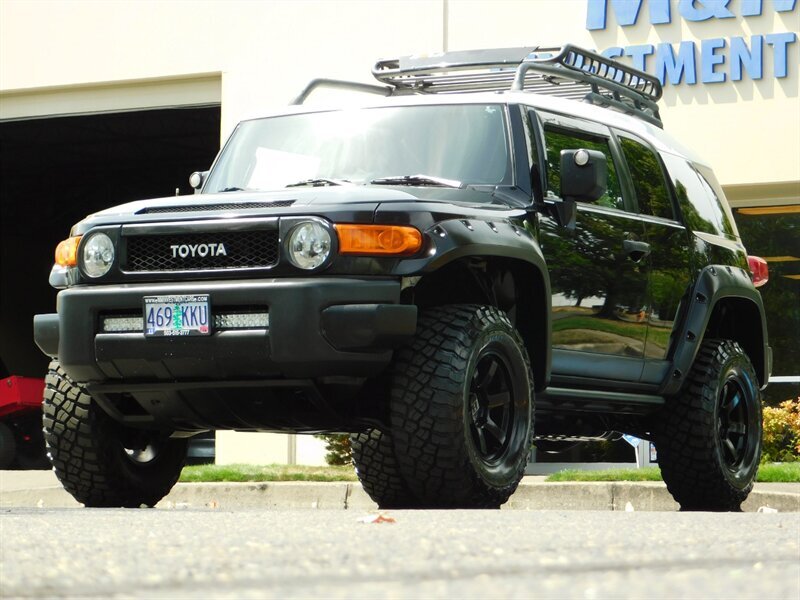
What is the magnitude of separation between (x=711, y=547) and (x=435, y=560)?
2.84 ft

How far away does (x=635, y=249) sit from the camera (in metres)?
7.84

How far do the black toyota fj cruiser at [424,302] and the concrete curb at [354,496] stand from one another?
1856mm

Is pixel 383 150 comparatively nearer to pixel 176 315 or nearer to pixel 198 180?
pixel 198 180

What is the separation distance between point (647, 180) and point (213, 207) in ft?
9.28

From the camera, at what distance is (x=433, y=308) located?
6.47 m

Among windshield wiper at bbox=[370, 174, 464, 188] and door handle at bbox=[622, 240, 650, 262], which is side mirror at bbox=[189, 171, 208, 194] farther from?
door handle at bbox=[622, 240, 650, 262]

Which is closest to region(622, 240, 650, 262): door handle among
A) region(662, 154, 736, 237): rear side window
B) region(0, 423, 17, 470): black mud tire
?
region(662, 154, 736, 237): rear side window

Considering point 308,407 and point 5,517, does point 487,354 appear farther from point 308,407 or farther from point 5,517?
point 5,517

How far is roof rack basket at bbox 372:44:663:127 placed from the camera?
862 centimetres

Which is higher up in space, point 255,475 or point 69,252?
point 69,252

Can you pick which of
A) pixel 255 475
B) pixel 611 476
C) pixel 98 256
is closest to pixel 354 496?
pixel 255 475

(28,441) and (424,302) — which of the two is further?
(28,441)

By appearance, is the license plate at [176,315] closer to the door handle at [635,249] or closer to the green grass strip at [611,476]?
the door handle at [635,249]

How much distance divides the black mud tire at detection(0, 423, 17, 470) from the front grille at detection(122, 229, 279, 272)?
48.4 ft
